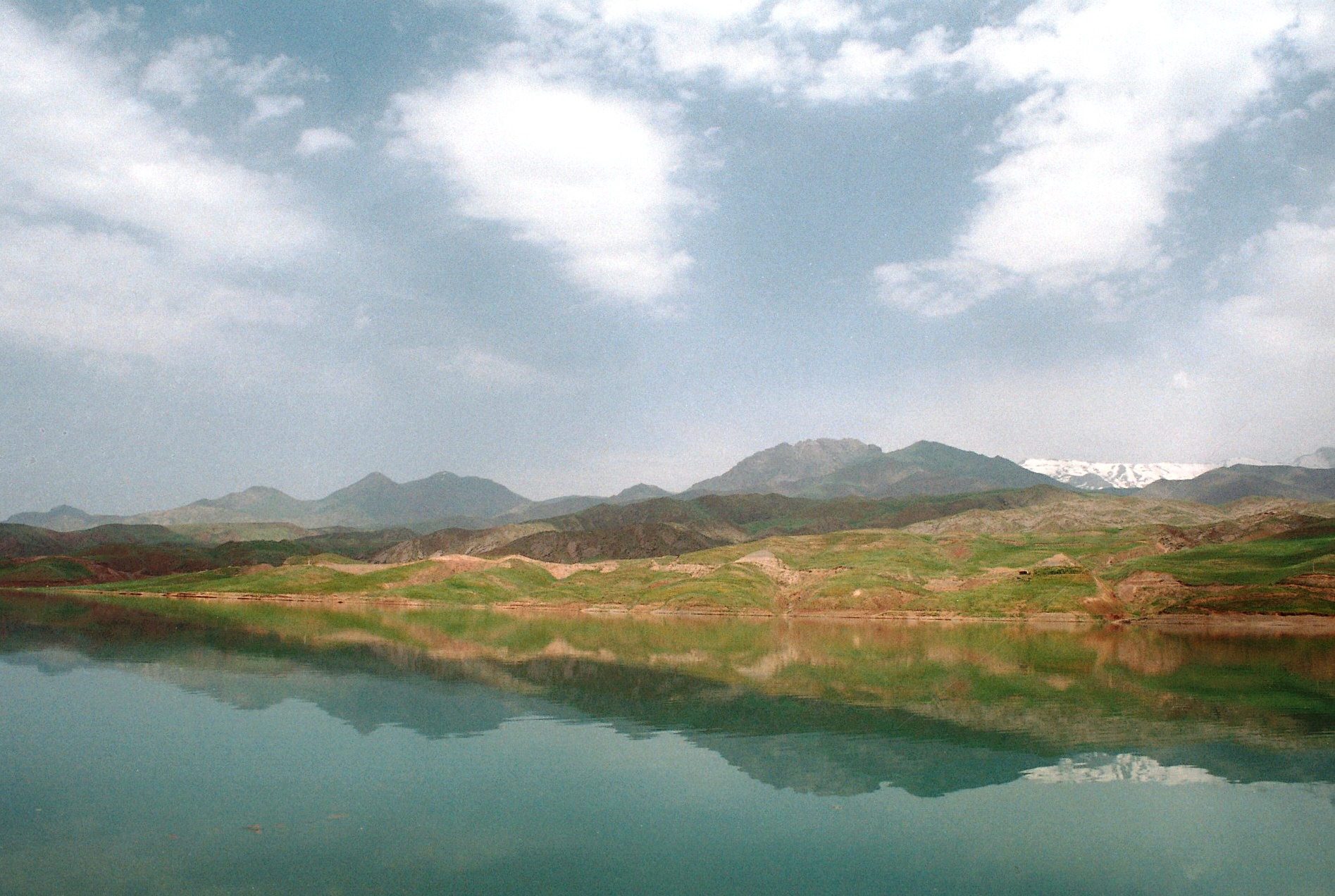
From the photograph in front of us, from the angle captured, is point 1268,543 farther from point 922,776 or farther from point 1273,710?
point 922,776

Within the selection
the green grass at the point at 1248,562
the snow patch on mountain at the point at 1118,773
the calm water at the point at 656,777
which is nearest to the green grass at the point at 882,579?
the green grass at the point at 1248,562

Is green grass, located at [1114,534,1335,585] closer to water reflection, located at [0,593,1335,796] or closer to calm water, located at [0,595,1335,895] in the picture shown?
water reflection, located at [0,593,1335,796]

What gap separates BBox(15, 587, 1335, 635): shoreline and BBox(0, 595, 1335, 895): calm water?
50.5 metres

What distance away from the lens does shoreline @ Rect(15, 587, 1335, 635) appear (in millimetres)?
101062

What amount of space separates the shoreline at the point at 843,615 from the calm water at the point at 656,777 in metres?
50.5

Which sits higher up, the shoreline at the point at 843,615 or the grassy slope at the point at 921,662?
the grassy slope at the point at 921,662

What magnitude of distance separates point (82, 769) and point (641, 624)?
7770 centimetres

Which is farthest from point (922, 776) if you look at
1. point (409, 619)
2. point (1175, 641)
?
point (409, 619)

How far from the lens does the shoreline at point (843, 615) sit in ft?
332

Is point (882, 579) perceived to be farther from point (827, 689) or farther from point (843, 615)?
point (827, 689)

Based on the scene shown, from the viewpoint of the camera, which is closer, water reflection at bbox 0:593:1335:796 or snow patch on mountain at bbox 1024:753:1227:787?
snow patch on mountain at bbox 1024:753:1227:787

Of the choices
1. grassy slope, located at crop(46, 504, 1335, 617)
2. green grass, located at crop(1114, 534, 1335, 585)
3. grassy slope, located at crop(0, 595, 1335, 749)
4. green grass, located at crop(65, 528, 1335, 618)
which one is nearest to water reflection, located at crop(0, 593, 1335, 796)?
grassy slope, located at crop(0, 595, 1335, 749)

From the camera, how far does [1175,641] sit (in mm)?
82188

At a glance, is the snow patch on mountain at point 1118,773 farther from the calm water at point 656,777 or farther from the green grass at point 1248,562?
the green grass at point 1248,562
